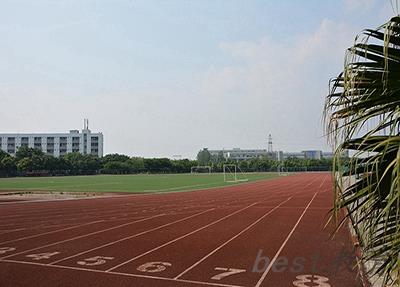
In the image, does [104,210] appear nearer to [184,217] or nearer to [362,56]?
[184,217]

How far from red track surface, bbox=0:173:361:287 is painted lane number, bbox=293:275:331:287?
2 cm

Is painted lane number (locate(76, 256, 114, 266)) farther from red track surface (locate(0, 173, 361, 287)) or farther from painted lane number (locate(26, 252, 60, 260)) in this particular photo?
painted lane number (locate(26, 252, 60, 260))

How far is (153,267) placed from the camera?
24.1 feet

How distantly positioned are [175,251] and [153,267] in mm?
1494

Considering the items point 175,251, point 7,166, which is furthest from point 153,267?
point 7,166

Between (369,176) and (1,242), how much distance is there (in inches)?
399

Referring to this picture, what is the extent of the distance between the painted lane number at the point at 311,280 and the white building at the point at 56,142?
450 feet

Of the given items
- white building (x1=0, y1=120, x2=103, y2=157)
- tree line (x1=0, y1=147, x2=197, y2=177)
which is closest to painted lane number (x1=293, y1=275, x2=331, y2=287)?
tree line (x1=0, y1=147, x2=197, y2=177)

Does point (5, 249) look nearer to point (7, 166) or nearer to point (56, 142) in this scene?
point (7, 166)

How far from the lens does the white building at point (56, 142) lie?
133500 mm

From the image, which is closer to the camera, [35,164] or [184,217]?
[184,217]

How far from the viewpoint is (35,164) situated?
284 ft

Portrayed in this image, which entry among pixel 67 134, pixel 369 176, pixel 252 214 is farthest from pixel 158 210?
pixel 67 134

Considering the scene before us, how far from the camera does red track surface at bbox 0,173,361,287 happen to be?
6.59 m
